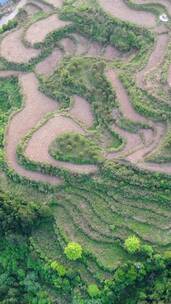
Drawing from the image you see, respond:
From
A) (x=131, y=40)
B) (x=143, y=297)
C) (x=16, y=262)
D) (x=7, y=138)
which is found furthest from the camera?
(x=131, y=40)

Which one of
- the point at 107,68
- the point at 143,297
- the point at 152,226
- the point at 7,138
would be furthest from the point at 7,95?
the point at 143,297

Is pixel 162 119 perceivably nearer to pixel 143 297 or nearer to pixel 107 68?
pixel 107 68

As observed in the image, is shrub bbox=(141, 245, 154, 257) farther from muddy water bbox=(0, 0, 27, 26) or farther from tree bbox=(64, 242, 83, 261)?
muddy water bbox=(0, 0, 27, 26)

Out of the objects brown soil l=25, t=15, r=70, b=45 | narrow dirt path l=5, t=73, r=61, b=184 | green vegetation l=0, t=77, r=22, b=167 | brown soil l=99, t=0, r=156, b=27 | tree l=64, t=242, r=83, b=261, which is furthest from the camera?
brown soil l=25, t=15, r=70, b=45

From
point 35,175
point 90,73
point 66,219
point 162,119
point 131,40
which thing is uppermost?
point 131,40

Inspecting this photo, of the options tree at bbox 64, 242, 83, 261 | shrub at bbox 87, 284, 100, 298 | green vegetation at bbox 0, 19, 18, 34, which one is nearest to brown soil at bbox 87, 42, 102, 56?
green vegetation at bbox 0, 19, 18, 34

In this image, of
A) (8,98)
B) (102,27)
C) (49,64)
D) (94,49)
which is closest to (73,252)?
(8,98)
